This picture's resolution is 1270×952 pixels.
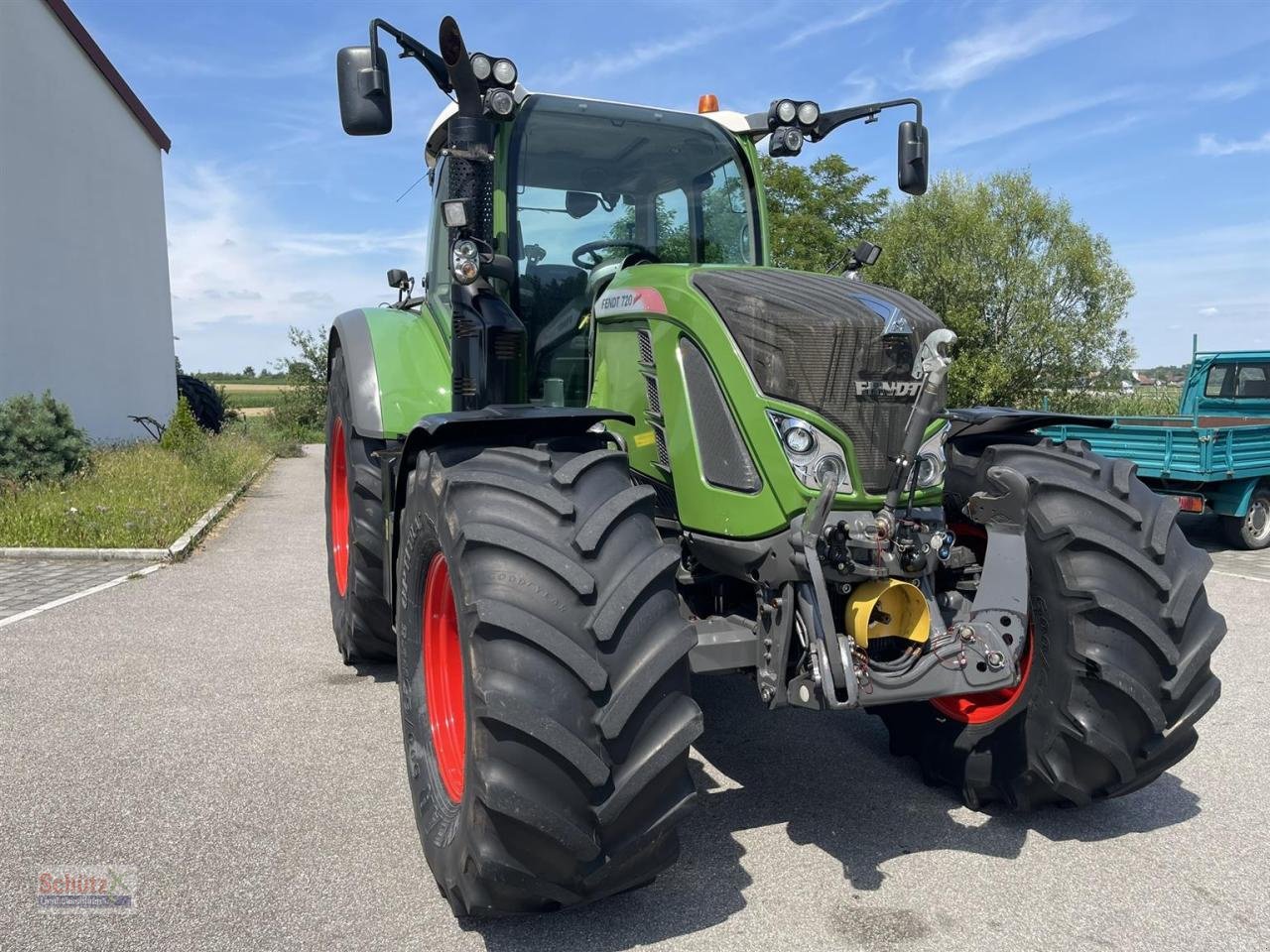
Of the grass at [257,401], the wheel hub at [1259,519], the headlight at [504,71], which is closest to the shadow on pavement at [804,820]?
the headlight at [504,71]

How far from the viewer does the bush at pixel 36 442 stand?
10.3 metres

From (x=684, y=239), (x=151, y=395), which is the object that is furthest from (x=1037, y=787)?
(x=151, y=395)

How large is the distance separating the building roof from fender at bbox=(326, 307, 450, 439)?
12.4 metres

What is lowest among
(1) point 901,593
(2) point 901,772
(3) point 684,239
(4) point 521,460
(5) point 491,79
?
(2) point 901,772

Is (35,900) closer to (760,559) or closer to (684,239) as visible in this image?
(760,559)

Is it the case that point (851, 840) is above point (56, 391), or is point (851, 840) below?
below

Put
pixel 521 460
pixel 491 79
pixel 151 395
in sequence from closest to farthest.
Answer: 1. pixel 521 460
2. pixel 491 79
3. pixel 151 395

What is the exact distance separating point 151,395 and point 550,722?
18647mm

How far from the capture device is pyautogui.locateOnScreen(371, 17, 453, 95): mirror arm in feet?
11.3

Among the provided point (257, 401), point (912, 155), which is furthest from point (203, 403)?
point (257, 401)

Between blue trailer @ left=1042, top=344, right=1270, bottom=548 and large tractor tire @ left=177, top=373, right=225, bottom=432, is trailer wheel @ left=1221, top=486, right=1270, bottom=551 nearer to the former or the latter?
blue trailer @ left=1042, top=344, right=1270, bottom=548

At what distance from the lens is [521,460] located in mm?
2803

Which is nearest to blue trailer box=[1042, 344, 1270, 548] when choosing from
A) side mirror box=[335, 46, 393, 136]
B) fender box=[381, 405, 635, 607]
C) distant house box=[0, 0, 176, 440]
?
fender box=[381, 405, 635, 607]

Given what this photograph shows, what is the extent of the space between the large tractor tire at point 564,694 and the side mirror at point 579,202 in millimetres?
1910
